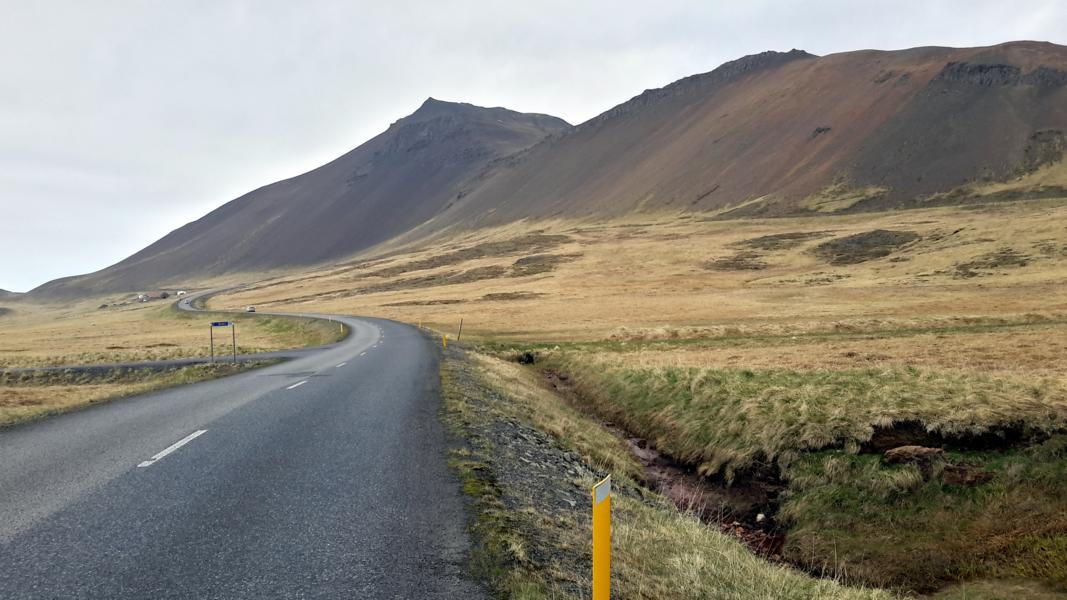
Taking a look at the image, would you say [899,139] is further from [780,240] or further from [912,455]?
[912,455]

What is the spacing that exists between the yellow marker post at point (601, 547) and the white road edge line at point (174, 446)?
741cm

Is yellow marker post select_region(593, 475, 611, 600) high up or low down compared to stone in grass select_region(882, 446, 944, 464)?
up

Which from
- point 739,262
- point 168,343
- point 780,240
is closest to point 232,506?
point 168,343

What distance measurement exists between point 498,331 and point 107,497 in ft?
143

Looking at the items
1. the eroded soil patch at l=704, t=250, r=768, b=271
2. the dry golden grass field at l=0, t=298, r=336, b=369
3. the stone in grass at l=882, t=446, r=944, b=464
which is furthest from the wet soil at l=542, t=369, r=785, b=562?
the eroded soil patch at l=704, t=250, r=768, b=271

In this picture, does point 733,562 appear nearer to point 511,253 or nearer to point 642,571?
point 642,571

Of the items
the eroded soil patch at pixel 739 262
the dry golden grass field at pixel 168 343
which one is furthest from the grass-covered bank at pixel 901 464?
the eroded soil patch at pixel 739 262

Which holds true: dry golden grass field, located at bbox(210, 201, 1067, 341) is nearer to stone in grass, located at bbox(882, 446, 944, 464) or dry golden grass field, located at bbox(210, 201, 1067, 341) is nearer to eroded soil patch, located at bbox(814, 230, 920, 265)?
eroded soil patch, located at bbox(814, 230, 920, 265)

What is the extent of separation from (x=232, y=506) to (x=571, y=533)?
3.88 m

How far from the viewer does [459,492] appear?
7.84 m

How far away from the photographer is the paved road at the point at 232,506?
17.1ft

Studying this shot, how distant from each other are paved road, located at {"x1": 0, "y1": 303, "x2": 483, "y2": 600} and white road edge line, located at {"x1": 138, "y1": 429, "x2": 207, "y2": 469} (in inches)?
1.1

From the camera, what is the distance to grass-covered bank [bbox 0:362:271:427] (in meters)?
17.6

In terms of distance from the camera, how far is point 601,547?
4285 mm
